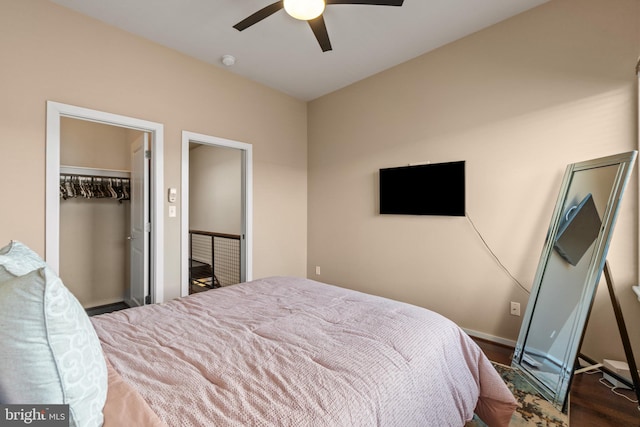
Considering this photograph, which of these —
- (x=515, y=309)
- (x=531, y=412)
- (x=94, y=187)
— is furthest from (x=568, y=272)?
(x=94, y=187)

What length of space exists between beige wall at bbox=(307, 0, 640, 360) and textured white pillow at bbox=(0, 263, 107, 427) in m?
2.90

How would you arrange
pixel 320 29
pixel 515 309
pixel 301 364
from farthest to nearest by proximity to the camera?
pixel 515 309
pixel 320 29
pixel 301 364

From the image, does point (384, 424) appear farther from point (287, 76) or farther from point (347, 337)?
point (287, 76)

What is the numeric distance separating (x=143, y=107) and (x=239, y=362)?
266 cm

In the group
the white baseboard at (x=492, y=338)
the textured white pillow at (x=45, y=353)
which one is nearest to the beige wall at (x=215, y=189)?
the white baseboard at (x=492, y=338)

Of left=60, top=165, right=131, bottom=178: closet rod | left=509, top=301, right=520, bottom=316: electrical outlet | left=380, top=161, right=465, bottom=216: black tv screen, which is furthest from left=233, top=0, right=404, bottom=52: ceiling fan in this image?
left=60, top=165, right=131, bottom=178: closet rod

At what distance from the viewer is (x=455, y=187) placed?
2.88m

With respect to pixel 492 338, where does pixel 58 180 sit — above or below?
above

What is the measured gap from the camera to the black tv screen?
2.87 metres

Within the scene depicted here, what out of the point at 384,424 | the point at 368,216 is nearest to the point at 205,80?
the point at 368,216

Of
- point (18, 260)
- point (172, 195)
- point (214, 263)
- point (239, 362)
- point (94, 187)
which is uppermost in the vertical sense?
point (94, 187)

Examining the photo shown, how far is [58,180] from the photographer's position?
91.1 inches

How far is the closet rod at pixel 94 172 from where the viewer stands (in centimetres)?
335

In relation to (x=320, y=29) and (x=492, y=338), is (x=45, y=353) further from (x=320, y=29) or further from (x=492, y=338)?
(x=492, y=338)
